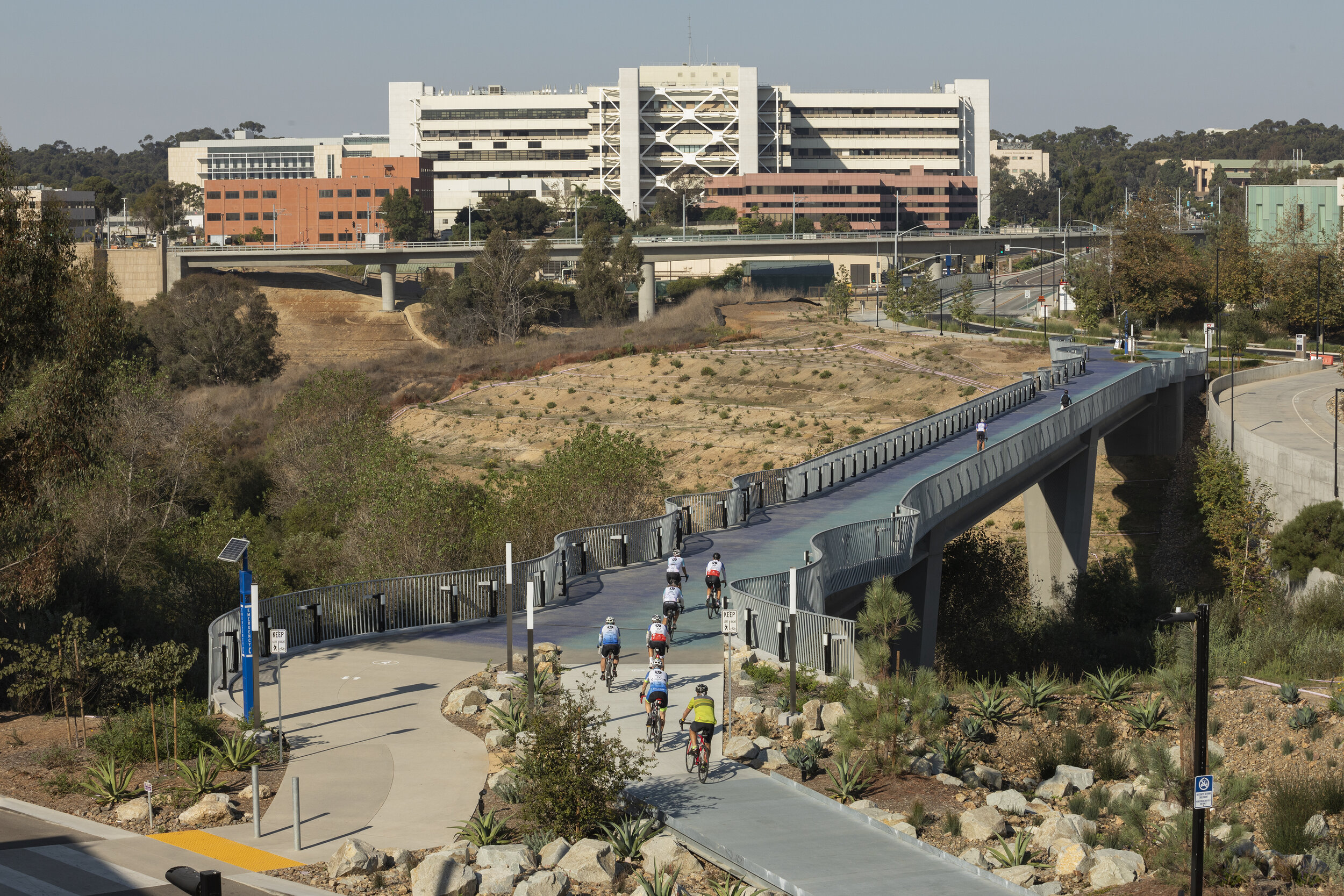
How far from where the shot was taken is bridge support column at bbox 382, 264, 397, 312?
142 meters

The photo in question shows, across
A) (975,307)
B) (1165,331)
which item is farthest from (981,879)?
(975,307)

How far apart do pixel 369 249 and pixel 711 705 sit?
128559mm

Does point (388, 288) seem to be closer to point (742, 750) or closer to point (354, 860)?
point (742, 750)

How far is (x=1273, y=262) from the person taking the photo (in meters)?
102

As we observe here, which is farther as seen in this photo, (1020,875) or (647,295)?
(647,295)

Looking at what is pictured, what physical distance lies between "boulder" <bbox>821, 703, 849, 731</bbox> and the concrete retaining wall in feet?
110

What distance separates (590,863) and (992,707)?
358 inches

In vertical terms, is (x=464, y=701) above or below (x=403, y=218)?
below

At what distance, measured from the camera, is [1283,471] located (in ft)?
168

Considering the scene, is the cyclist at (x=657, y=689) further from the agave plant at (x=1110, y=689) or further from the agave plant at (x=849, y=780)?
the agave plant at (x=1110, y=689)

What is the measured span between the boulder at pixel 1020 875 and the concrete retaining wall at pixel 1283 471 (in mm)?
37095

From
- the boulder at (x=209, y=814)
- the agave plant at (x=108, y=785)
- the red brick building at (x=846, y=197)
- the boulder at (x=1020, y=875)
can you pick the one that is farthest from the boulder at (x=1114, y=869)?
the red brick building at (x=846, y=197)

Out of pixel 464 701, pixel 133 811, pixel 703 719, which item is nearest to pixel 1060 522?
pixel 464 701

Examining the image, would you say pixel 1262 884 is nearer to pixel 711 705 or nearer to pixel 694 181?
pixel 711 705
